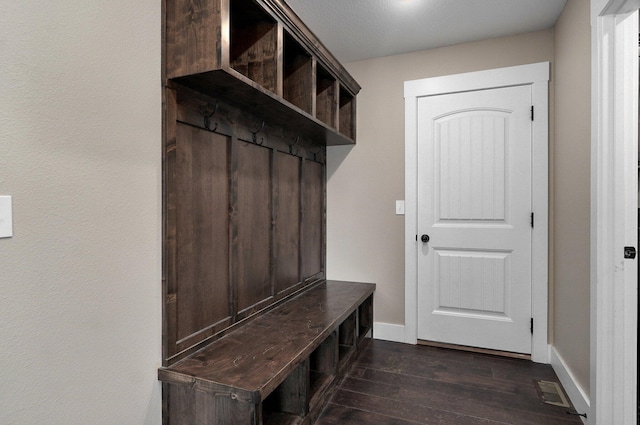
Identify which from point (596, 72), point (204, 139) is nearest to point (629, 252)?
point (596, 72)

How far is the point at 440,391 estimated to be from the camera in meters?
2.17

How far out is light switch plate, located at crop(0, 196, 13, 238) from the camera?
95 cm

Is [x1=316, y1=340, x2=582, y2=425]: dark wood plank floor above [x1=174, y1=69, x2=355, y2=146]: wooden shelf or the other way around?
the other way around

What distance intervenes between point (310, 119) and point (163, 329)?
139 centimetres

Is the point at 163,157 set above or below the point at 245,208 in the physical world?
above

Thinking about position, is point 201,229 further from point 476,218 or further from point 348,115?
point 476,218

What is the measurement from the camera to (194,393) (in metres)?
1.42

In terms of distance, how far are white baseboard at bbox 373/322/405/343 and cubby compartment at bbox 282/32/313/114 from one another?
1922mm

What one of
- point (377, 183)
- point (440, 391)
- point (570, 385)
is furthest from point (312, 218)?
point (570, 385)

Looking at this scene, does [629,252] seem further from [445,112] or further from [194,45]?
[194,45]

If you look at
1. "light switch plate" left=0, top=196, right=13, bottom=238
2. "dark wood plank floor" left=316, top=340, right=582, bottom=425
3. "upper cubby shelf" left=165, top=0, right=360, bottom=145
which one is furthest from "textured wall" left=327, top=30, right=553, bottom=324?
"light switch plate" left=0, top=196, right=13, bottom=238

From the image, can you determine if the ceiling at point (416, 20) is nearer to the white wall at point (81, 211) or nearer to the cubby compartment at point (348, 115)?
the cubby compartment at point (348, 115)

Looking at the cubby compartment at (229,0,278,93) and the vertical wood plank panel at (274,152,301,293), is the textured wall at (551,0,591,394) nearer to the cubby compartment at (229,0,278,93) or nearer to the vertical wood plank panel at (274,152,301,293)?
the cubby compartment at (229,0,278,93)

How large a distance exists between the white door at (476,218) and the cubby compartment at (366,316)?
0.41m
